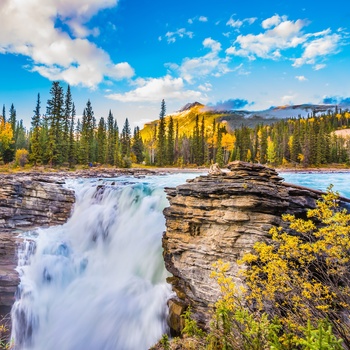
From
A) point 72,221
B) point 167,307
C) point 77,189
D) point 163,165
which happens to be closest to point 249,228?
point 167,307

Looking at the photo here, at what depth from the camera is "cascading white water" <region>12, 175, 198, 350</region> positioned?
12.0 metres

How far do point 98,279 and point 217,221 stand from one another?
846cm

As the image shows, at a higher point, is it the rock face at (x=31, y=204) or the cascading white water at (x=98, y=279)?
the rock face at (x=31, y=204)

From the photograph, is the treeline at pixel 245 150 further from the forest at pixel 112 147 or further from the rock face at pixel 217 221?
the rock face at pixel 217 221

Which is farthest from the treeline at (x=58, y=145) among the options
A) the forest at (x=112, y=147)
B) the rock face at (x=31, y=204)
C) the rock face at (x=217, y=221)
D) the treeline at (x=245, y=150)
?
the rock face at (x=217, y=221)

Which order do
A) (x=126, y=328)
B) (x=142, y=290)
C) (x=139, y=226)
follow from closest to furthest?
1. (x=126, y=328)
2. (x=142, y=290)
3. (x=139, y=226)

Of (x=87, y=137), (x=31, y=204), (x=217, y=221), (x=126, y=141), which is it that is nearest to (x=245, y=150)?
(x=126, y=141)

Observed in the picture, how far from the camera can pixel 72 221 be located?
20.7 m

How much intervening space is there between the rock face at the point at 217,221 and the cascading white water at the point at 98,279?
1.75 meters

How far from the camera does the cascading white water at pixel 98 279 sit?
12.0 m

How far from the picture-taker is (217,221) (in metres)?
11.3

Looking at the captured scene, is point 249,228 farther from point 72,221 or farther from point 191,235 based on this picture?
point 72,221

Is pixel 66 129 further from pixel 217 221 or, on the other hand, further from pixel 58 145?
pixel 217 221

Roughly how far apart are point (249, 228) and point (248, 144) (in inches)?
3497
